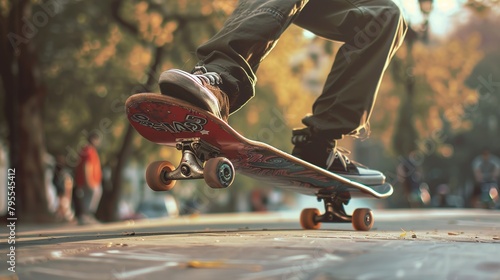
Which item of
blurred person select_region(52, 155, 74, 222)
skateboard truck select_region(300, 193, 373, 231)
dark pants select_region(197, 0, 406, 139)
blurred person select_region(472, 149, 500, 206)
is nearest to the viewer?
dark pants select_region(197, 0, 406, 139)

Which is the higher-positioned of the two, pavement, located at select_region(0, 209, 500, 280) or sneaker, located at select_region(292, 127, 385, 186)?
sneaker, located at select_region(292, 127, 385, 186)

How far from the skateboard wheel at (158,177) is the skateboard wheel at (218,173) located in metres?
0.50

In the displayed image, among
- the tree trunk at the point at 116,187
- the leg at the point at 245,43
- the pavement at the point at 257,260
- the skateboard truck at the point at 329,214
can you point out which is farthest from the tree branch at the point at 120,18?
the pavement at the point at 257,260

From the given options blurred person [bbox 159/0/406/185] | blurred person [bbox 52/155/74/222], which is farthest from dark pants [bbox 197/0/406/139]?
blurred person [bbox 52/155/74/222]

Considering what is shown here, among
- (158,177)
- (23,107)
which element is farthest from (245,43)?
(23,107)

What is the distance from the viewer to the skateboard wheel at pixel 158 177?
496cm

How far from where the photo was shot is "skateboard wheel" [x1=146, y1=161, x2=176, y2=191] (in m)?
4.96

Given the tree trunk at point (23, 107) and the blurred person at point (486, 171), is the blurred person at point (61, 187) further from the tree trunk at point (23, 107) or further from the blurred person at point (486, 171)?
the blurred person at point (486, 171)

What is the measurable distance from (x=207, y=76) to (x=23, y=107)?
475 inches

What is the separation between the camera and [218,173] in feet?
14.8

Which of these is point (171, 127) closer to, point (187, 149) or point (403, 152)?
point (187, 149)

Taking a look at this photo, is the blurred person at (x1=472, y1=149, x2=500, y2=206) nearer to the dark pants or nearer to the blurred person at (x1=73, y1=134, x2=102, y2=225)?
the blurred person at (x1=73, y1=134, x2=102, y2=225)

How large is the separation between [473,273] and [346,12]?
287 centimetres

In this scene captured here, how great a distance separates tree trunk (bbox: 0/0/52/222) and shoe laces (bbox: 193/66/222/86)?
11160 millimetres
